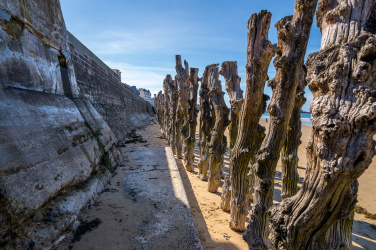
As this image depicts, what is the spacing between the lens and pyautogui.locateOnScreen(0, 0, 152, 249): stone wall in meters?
1.62

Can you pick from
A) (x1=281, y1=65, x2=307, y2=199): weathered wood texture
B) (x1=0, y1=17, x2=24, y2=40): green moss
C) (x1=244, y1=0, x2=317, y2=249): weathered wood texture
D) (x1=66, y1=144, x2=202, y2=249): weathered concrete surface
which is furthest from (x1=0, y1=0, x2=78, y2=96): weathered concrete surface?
(x1=281, y1=65, x2=307, y2=199): weathered wood texture

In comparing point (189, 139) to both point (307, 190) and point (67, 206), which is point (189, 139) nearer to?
point (67, 206)

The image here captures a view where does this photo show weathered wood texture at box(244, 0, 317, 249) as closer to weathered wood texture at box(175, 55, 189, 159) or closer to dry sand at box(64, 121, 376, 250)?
dry sand at box(64, 121, 376, 250)

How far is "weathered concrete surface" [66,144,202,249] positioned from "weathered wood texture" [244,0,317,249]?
3.37ft

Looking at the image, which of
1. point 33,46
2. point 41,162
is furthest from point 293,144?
point 33,46

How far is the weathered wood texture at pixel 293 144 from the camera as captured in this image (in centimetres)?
295

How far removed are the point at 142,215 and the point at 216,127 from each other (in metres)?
2.75

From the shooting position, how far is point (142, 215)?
2348mm

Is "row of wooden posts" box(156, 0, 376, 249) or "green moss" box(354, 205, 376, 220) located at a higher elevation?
"row of wooden posts" box(156, 0, 376, 249)

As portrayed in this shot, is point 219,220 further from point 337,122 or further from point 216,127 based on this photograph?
point 337,122

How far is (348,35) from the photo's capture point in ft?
4.06

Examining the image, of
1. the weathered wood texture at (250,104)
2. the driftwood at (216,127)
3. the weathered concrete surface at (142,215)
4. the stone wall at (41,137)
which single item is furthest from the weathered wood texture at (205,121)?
the stone wall at (41,137)

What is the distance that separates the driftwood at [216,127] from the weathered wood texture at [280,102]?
2.01m

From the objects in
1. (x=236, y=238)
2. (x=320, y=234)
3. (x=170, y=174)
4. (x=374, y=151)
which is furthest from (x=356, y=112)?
(x=170, y=174)
